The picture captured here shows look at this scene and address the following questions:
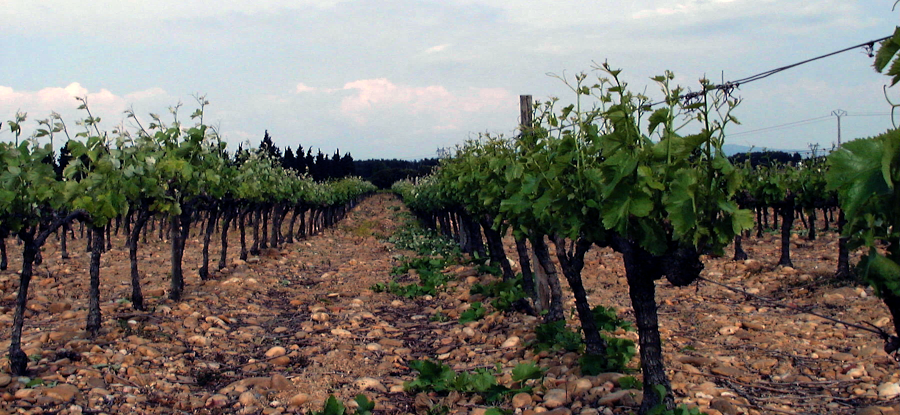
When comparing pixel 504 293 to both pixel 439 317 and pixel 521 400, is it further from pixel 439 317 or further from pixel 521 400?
pixel 521 400

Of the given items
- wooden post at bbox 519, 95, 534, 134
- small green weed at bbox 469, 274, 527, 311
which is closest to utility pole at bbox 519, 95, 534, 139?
wooden post at bbox 519, 95, 534, 134

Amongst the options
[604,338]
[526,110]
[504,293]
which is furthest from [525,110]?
[604,338]

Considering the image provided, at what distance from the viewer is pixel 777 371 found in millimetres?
6305

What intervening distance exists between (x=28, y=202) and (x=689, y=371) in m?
7.40

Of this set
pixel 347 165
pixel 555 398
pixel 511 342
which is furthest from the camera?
pixel 347 165

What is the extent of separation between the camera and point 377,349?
26.2ft

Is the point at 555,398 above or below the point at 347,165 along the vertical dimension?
below

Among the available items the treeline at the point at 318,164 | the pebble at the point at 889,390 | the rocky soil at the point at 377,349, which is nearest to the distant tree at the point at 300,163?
the treeline at the point at 318,164

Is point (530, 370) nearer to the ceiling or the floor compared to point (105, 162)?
nearer to the floor

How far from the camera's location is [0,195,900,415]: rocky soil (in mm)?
5496

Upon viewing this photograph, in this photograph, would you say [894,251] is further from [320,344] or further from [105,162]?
[105,162]

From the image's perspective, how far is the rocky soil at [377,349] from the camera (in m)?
5.50

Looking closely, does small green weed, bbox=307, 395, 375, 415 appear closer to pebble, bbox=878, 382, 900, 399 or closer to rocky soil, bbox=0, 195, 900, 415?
rocky soil, bbox=0, 195, 900, 415

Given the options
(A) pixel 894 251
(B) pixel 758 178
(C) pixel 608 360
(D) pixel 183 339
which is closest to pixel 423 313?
(D) pixel 183 339
